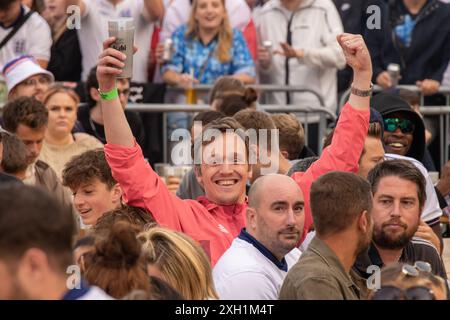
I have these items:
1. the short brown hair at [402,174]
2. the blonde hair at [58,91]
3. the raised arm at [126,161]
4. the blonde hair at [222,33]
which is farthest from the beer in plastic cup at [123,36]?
the blonde hair at [222,33]

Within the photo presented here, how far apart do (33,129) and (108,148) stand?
282 cm

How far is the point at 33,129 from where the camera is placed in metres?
9.24

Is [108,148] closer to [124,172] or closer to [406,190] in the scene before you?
[124,172]

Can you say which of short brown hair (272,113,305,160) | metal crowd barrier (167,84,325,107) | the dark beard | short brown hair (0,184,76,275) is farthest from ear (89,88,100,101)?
short brown hair (0,184,76,275)

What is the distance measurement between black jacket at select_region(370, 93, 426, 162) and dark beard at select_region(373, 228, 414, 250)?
7.70 ft

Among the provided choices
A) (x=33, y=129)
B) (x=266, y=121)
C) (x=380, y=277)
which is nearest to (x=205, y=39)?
(x=33, y=129)

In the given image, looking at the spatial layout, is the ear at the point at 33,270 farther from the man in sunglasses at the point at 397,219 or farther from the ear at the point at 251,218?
the man in sunglasses at the point at 397,219

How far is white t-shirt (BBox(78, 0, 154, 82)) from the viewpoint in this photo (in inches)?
481

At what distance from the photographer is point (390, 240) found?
6.52m

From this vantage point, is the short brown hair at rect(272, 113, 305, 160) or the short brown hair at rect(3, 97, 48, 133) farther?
the short brown hair at rect(3, 97, 48, 133)

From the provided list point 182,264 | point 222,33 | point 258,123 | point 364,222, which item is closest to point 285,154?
point 258,123

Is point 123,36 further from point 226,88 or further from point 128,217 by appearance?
point 226,88

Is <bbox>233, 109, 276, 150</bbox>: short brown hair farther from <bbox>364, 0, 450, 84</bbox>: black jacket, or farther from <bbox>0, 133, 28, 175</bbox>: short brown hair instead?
<bbox>364, 0, 450, 84</bbox>: black jacket

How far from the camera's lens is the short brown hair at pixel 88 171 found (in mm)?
7406
